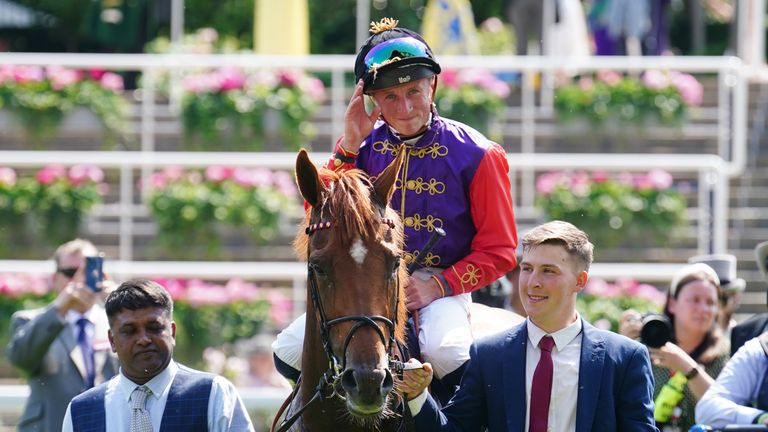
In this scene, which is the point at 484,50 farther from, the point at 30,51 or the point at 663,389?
the point at 663,389

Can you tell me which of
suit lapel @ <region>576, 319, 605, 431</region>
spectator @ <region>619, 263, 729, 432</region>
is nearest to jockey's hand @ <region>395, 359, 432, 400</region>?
suit lapel @ <region>576, 319, 605, 431</region>

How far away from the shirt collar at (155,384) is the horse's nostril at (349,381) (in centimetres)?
102

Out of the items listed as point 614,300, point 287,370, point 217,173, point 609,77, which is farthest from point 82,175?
point 287,370

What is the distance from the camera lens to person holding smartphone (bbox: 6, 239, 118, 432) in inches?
279

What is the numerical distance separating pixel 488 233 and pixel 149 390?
1.42 metres

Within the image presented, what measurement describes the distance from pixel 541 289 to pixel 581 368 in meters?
0.30

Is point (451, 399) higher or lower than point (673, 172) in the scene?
lower

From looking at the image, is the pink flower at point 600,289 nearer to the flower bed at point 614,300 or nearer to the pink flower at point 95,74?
the flower bed at point 614,300

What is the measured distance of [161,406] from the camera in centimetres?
507

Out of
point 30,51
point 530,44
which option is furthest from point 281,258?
point 30,51

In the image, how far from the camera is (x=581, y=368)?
4.70 m

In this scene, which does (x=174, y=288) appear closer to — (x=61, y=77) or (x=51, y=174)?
(x=51, y=174)

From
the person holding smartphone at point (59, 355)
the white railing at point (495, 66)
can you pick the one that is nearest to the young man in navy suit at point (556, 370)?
the person holding smartphone at point (59, 355)

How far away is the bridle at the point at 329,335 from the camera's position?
4.43 metres
